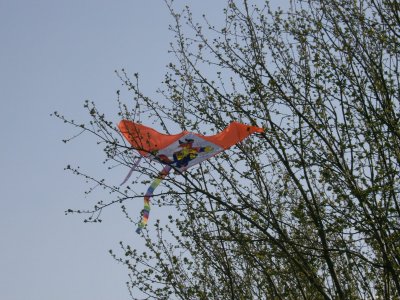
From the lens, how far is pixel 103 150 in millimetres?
6547

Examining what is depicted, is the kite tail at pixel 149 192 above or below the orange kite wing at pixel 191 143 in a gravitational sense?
below

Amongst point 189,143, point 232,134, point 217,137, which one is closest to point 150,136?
point 189,143

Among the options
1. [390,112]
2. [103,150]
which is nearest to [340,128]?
[390,112]

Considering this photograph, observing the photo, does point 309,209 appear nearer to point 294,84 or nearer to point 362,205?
point 362,205

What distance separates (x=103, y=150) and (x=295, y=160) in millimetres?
2408

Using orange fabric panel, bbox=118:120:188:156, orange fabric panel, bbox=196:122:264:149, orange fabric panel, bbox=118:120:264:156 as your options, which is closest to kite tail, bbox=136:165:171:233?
orange fabric panel, bbox=118:120:188:156

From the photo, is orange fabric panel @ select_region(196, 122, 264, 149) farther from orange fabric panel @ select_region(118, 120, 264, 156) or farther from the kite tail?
the kite tail

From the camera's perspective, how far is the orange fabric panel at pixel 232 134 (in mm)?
7680

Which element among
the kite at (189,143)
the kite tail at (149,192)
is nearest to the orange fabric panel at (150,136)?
the kite at (189,143)

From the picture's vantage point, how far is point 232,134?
25.6 ft

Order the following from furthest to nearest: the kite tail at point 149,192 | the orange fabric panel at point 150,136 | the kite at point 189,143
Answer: the kite at point 189,143 < the orange fabric panel at point 150,136 < the kite tail at point 149,192

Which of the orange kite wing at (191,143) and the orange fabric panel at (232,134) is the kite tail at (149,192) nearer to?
the orange kite wing at (191,143)

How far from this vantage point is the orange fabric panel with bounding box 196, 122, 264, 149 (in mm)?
7680

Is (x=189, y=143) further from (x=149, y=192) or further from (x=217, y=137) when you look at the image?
(x=149, y=192)
